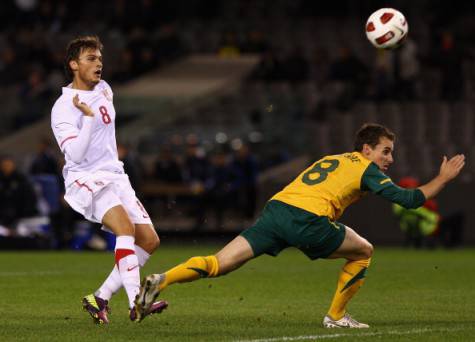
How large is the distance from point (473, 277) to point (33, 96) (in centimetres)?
1506

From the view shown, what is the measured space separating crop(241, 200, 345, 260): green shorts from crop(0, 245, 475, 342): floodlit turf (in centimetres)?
58

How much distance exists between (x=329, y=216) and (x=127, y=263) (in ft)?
4.80

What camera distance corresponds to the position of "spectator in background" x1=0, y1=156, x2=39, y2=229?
20188 millimetres

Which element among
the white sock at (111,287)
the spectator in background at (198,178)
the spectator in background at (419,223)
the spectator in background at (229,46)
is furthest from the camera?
the spectator in background at (229,46)

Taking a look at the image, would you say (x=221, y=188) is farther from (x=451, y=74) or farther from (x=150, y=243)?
(x=150, y=243)

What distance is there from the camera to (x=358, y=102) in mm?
25062

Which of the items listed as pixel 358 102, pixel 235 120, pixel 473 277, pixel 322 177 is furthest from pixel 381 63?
pixel 322 177

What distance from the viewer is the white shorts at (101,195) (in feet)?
29.0

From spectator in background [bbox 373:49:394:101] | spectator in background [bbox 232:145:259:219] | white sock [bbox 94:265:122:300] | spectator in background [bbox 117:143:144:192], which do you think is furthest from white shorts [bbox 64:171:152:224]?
spectator in background [bbox 373:49:394:101]

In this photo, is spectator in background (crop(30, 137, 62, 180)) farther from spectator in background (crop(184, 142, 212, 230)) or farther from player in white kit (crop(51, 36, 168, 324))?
player in white kit (crop(51, 36, 168, 324))

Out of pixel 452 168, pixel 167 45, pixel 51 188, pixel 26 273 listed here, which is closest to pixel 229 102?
pixel 167 45

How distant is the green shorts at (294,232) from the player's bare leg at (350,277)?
12 centimetres

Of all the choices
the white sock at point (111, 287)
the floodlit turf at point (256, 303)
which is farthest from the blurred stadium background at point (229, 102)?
the white sock at point (111, 287)

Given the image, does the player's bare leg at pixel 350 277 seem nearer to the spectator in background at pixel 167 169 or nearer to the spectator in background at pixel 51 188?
the spectator in background at pixel 51 188
